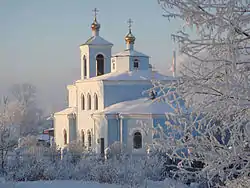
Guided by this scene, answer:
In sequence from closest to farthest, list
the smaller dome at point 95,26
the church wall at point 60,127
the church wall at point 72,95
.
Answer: the church wall at point 60,127 < the smaller dome at point 95,26 < the church wall at point 72,95

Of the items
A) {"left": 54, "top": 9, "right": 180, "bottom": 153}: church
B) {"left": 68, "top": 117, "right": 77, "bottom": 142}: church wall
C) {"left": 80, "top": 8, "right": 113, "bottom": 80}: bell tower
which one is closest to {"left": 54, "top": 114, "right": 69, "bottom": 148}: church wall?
{"left": 54, "top": 9, "right": 180, "bottom": 153}: church

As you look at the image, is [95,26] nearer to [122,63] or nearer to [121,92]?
[122,63]

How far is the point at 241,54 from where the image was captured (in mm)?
4598

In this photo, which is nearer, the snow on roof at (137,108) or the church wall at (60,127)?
the snow on roof at (137,108)

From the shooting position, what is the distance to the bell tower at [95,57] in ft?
99.3

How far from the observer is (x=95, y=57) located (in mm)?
30453

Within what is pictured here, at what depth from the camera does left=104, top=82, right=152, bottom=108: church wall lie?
26656 millimetres

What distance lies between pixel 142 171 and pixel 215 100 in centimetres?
816

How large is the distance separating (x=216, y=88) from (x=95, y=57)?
26.1 meters

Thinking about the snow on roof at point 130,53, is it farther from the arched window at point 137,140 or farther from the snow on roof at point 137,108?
the arched window at point 137,140

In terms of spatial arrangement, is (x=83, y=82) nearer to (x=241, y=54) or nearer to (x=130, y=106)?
(x=130, y=106)

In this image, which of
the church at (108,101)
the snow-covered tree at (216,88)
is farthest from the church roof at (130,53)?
the snow-covered tree at (216,88)

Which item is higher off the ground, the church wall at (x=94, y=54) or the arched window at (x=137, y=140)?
the church wall at (x=94, y=54)

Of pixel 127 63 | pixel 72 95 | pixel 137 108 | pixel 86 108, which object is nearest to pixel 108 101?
pixel 86 108
